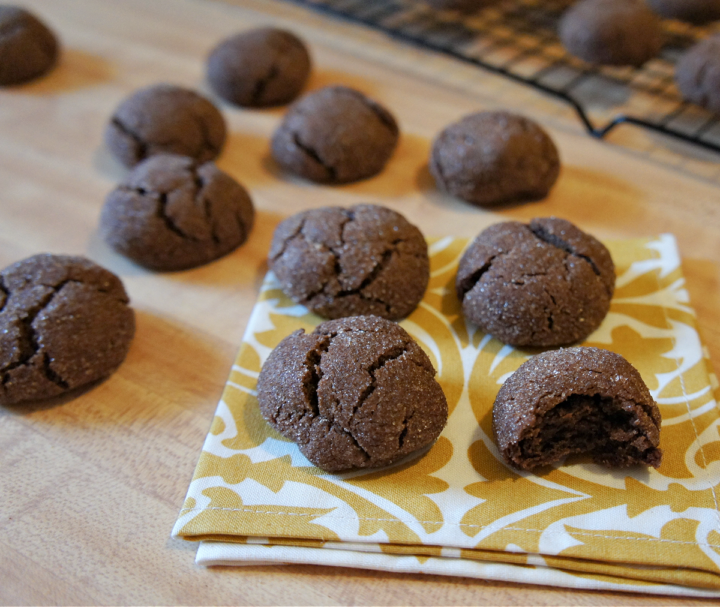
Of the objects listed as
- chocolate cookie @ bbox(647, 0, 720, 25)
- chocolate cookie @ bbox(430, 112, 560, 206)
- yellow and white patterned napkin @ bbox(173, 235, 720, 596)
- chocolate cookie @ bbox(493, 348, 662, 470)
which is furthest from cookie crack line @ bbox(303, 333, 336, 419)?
chocolate cookie @ bbox(647, 0, 720, 25)

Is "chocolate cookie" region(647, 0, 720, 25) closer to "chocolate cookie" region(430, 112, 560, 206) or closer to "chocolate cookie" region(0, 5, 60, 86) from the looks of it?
"chocolate cookie" region(430, 112, 560, 206)

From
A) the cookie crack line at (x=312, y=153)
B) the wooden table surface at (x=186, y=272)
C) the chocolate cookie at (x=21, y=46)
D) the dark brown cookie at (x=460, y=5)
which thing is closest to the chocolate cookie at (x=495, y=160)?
the wooden table surface at (x=186, y=272)

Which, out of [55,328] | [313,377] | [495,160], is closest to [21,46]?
[55,328]

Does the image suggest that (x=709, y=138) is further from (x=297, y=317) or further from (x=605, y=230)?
(x=297, y=317)

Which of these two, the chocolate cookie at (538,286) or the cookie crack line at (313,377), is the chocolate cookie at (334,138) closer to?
the chocolate cookie at (538,286)

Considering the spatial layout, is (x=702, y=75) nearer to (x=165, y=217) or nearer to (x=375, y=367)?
(x=375, y=367)

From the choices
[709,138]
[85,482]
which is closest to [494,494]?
[85,482]
